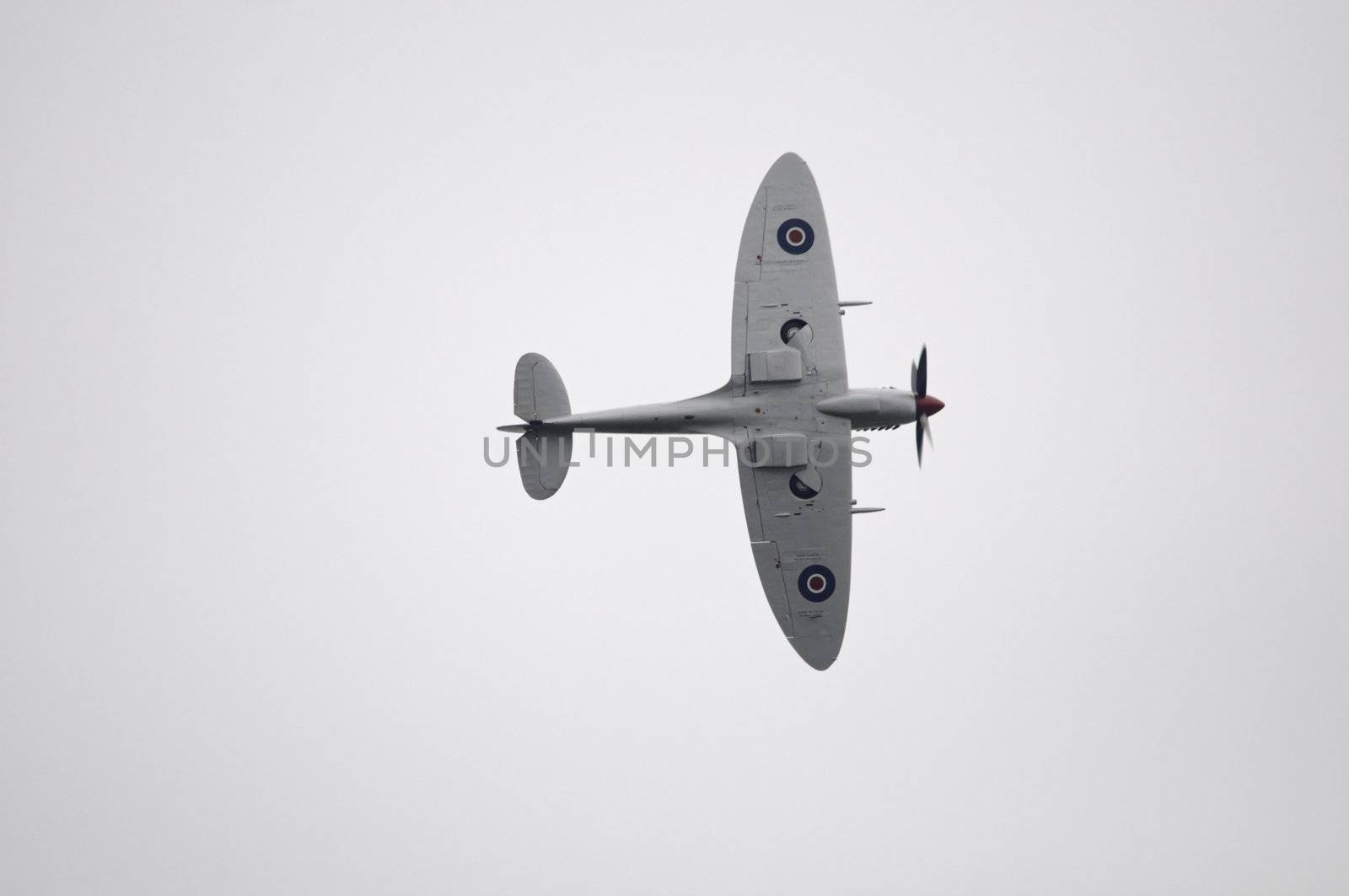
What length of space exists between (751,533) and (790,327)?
4.54 meters

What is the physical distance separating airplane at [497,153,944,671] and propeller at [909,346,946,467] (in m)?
0.03

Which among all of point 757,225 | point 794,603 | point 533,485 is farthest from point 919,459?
point 533,485

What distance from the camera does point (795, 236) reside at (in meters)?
33.2

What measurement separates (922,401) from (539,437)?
8.25 meters

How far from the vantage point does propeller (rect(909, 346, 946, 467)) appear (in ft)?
105

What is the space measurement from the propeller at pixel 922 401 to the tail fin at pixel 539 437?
24.5 ft

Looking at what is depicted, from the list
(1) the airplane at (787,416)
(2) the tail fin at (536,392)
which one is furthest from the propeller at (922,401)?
(2) the tail fin at (536,392)

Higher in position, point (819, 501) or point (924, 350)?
point (924, 350)

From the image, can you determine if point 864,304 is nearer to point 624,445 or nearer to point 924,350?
point 924,350

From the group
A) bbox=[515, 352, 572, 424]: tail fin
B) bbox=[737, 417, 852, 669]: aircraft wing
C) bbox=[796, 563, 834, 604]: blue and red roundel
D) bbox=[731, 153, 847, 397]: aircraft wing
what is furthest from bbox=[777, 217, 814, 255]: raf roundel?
bbox=[796, 563, 834, 604]: blue and red roundel

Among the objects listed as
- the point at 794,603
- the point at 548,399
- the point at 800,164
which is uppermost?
the point at 800,164

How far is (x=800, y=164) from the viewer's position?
33.7 m

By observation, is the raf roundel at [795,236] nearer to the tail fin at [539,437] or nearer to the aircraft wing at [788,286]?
the aircraft wing at [788,286]

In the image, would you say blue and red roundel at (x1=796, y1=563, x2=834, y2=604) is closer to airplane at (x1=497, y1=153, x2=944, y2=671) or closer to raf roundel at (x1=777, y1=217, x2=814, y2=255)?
airplane at (x1=497, y1=153, x2=944, y2=671)
